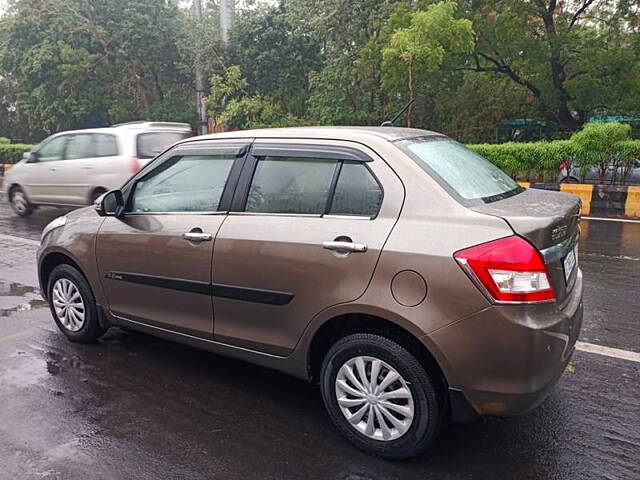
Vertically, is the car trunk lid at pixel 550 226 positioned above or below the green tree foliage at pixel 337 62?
below

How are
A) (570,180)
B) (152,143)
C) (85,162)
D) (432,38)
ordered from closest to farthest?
(152,143) → (85,162) → (570,180) → (432,38)

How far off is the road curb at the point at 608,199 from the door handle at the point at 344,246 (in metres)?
8.60

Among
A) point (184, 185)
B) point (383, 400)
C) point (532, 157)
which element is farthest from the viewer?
point (532, 157)

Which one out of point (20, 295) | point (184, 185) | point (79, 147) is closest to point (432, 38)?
point (79, 147)

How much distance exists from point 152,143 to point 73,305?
5521 millimetres

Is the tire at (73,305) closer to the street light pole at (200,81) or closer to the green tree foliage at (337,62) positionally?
the green tree foliage at (337,62)

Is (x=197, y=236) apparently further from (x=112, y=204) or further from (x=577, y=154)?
(x=577, y=154)

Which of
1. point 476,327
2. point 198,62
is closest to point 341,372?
point 476,327

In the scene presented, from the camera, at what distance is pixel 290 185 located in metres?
3.27

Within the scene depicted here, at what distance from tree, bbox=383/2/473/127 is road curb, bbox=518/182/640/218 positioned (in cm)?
553

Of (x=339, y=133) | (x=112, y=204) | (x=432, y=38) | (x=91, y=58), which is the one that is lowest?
(x=112, y=204)

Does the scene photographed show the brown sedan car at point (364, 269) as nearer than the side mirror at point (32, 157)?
Yes

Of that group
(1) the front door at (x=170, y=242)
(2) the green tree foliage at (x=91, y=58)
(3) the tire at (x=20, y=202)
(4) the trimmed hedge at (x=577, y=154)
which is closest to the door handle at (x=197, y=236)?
(1) the front door at (x=170, y=242)

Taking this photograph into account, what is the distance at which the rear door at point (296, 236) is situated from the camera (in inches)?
114
